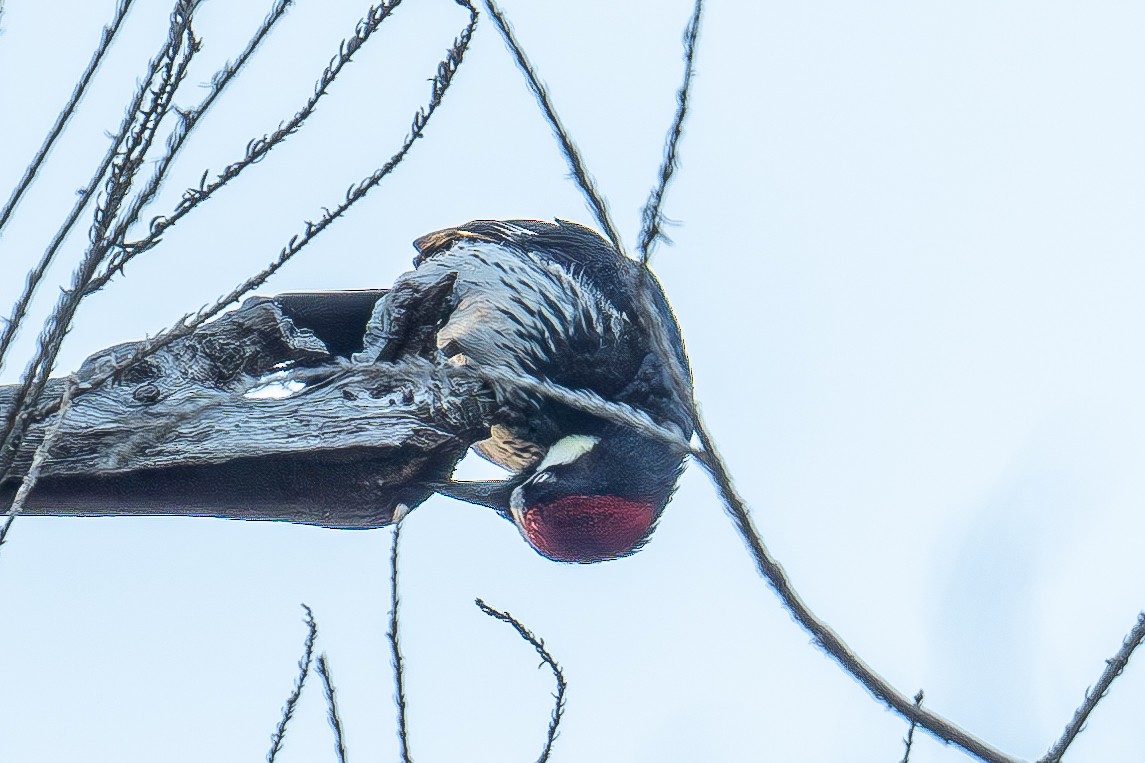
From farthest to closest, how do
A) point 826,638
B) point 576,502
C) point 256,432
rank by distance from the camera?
point 576,502 → point 256,432 → point 826,638

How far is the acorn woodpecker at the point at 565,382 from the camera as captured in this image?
8.79 feet

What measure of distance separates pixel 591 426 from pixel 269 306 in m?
0.71

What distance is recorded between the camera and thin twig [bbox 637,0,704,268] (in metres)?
1.93

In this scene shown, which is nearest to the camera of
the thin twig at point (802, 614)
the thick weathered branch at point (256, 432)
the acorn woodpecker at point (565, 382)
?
the thin twig at point (802, 614)

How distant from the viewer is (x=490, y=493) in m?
2.77

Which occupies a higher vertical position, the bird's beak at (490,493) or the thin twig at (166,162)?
the thin twig at (166,162)

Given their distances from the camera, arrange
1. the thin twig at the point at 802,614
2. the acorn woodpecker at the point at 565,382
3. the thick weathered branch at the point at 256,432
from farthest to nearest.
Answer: the acorn woodpecker at the point at 565,382
the thick weathered branch at the point at 256,432
the thin twig at the point at 802,614

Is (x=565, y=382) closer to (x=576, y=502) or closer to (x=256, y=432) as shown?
(x=576, y=502)

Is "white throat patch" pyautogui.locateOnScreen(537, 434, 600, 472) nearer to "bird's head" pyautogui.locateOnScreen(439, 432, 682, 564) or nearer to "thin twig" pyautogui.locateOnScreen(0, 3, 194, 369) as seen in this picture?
"bird's head" pyautogui.locateOnScreen(439, 432, 682, 564)

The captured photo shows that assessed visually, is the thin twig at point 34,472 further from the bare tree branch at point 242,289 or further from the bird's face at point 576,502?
the bird's face at point 576,502

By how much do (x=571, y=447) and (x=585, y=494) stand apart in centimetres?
10

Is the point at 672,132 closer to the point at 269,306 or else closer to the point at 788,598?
the point at 788,598

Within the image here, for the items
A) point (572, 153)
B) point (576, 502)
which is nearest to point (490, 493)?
point (576, 502)

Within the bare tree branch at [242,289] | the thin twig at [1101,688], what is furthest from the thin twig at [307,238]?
the thin twig at [1101,688]
